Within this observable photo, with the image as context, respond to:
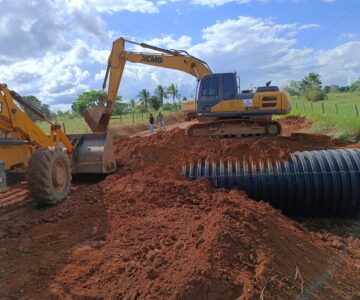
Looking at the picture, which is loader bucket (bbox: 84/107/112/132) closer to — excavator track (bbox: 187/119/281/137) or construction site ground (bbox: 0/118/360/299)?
excavator track (bbox: 187/119/281/137)

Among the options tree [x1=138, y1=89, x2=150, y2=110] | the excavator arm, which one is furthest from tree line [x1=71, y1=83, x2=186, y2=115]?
the excavator arm

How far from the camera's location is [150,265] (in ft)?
13.8

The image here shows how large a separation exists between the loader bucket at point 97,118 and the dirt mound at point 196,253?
6626 millimetres

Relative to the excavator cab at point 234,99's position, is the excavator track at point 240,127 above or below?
below

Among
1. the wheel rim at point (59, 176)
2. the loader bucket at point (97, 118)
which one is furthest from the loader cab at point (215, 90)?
the wheel rim at point (59, 176)

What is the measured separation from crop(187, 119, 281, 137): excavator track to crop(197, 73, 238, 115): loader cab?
24.4 inches

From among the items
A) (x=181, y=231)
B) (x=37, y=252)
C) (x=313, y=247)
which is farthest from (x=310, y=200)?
(x=37, y=252)

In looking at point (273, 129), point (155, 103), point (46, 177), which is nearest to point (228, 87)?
point (273, 129)

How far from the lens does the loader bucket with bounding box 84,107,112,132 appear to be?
13375 mm

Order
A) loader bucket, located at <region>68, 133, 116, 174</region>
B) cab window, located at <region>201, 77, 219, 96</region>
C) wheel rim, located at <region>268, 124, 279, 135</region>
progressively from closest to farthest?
loader bucket, located at <region>68, 133, 116, 174</region> → cab window, located at <region>201, 77, 219, 96</region> → wheel rim, located at <region>268, 124, 279, 135</region>

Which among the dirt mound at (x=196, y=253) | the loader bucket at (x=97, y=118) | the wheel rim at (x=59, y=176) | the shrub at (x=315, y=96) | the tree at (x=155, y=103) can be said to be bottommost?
the dirt mound at (x=196, y=253)

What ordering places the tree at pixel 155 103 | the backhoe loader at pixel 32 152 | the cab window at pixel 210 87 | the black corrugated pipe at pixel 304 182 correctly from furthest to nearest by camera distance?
the tree at pixel 155 103
the cab window at pixel 210 87
the black corrugated pipe at pixel 304 182
the backhoe loader at pixel 32 152

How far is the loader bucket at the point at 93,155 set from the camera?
9203mm

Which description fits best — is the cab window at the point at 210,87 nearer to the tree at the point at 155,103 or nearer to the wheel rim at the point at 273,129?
the wheel rim at the point at 273,129
